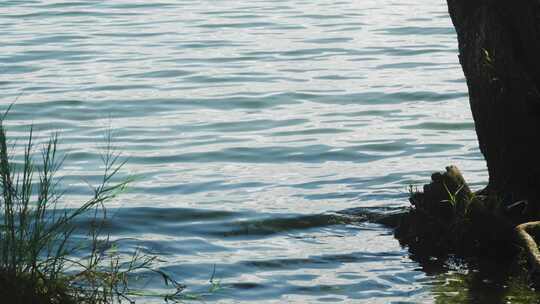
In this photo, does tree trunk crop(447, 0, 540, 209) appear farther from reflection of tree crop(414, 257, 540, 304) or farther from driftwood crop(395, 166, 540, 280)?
reflection of tree crop(414, 257, 540, 304)

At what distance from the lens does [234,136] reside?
41.1ft

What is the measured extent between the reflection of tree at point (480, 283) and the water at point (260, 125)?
2 cm

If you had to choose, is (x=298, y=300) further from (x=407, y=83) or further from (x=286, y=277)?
(x=407, y=83)

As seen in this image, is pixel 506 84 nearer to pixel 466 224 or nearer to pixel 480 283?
pixel 466 224

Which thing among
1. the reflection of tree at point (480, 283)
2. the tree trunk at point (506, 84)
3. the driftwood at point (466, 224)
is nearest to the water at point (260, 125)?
the reflection of tree at point (480, 283)

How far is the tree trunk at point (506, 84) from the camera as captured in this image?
7773mm

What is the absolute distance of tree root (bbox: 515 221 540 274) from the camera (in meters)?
7.44

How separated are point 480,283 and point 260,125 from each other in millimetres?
5652

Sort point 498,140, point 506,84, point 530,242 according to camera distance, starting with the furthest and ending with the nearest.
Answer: point 498,140 → point 506,84 → point 530,242

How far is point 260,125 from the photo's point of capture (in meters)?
13.0

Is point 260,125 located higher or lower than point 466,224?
lower

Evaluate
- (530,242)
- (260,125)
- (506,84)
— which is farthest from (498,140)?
(260,125)

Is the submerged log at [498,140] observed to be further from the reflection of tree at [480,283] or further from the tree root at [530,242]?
the reflection of tree at [480,283]

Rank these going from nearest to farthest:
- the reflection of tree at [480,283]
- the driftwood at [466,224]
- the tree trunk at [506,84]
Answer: the reflection of tree at [480,283], the tree trunk at [506,84], the driftwood at [466,224]
